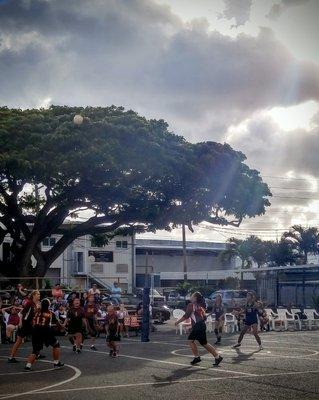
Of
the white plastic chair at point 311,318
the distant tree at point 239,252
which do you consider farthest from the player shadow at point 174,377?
the distant tree at point 239,252

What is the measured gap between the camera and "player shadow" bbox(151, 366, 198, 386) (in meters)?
11.0

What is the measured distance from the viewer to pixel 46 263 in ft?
111

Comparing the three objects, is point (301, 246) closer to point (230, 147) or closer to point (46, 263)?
point (230, 147)

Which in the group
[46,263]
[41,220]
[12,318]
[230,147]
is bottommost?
[12,318]

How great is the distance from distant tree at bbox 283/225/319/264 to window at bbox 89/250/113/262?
63.1 feet

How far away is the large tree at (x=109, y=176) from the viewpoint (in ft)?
96.0

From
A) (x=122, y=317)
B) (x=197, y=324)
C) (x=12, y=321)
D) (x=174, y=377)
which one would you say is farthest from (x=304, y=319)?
(x=174, y=377)

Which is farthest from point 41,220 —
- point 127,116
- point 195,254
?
point 195,254

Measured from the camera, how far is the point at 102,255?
6144 centimetres

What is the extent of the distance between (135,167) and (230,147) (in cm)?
729

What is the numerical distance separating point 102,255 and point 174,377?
5022 cm

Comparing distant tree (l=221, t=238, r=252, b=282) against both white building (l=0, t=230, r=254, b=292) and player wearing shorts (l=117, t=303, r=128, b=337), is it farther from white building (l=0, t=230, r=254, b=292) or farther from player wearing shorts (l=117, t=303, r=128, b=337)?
player wearing shorts (l=117, t=303, r=128, b=337)

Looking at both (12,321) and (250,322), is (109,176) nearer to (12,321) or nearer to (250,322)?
(12,321)

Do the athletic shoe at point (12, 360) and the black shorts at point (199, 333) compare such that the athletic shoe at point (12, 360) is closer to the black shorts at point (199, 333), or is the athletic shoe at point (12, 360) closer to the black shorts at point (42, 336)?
the black shorts at point (42, 336)
